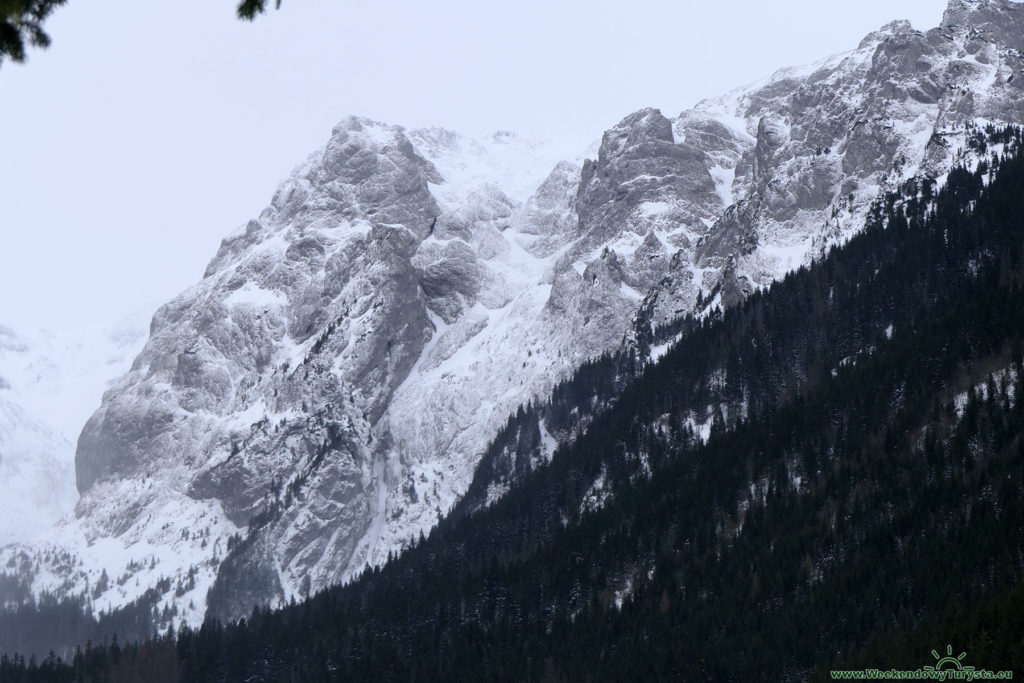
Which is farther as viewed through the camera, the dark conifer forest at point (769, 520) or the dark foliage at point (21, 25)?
the dark conifer forest at point (769, 520)

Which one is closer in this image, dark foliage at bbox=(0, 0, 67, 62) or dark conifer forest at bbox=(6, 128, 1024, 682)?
dark foliage at bbox=(0, 0, 67, 62)

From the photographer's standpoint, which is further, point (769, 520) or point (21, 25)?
point (769, 520)

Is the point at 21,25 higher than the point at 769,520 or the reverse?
the reverse

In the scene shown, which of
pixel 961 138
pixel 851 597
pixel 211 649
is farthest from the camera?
pixel 961 138

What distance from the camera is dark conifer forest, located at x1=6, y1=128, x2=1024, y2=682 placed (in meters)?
99.9

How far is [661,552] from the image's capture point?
423 feet

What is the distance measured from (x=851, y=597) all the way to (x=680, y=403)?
2425 inches

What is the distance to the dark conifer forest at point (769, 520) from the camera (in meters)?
99.9

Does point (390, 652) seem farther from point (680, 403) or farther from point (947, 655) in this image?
point (947, 655)

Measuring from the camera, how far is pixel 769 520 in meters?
121

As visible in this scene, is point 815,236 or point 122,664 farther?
point 815,236

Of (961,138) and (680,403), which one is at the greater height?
(961,138)

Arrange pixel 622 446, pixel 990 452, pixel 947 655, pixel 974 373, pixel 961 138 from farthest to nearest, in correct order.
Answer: pixel 961 138, pixel 622 446, pixel 974 373, pixel 990 452, pixel 947 655

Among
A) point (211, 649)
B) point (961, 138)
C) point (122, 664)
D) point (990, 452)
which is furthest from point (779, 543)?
point (961, 138)
